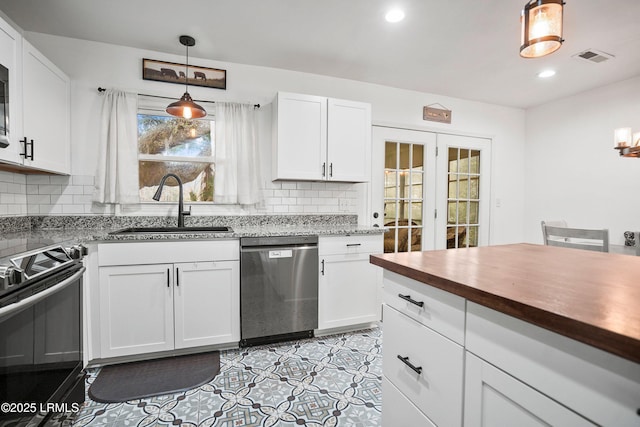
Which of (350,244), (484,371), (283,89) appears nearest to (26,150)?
(283,89)

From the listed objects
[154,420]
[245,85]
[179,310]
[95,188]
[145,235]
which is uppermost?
[245,85]

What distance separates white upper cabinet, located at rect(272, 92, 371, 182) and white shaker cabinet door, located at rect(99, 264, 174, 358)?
4.27 feet

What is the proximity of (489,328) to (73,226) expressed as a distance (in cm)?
298

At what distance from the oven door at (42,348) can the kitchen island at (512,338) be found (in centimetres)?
143

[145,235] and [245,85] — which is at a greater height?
[245,85]

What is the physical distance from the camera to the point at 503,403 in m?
0.77

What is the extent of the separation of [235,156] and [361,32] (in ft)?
4.88

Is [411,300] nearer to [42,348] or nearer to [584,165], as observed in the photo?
[42,348]

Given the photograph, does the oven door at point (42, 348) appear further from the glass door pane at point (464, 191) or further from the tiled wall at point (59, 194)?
the glass door pane at point (464, 191)

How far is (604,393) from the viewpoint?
0.56 meters

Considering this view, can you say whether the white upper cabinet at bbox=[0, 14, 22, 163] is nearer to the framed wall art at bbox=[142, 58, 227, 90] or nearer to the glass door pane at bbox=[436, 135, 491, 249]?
the framed wall art at bbox=[142, 58, 227, 90]

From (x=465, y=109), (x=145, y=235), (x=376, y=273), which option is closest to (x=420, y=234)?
(x=376, y=273)

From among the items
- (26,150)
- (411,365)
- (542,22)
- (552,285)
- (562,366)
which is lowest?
(411,365)

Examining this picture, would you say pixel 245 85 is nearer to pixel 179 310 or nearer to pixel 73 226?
pixel 73 226
